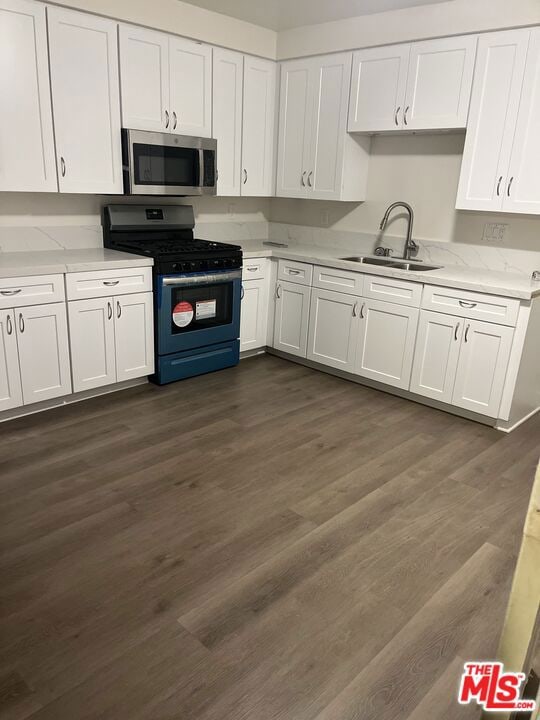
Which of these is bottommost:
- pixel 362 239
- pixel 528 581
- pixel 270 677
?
pixel 270 677

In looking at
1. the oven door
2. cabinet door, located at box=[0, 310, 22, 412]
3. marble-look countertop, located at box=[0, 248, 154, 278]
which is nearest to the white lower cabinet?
the oven door

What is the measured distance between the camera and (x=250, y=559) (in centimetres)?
223

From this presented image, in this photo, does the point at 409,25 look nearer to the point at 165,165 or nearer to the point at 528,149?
the point at 528,149

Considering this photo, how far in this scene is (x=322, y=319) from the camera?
438cm

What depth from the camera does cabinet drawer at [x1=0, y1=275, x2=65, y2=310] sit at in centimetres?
310

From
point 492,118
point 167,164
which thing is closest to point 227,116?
point 167,164

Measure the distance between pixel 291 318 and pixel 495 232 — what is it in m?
1.69

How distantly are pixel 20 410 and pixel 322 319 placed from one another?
2288mm

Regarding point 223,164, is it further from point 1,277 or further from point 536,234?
point 536,234

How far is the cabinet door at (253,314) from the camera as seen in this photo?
14.9 feet

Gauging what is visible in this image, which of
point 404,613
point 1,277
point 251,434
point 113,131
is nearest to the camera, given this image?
point 404,613

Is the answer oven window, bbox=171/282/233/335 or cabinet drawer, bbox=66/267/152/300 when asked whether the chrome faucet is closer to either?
oven window, bbox=171/282/233/335

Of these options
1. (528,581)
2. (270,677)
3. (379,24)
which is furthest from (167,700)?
(379,24)

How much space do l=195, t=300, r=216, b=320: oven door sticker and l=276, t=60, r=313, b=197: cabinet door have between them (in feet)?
4.24
